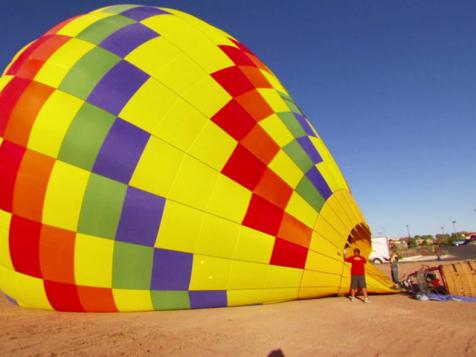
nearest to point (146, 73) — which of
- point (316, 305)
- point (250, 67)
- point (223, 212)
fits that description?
point (250, 67)

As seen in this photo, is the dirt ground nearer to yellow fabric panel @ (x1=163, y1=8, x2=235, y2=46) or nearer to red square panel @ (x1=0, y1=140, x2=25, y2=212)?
red square panel @ (x1=0, y1=140, x2=25, y2=212)

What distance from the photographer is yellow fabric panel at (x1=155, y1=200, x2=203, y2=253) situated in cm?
509

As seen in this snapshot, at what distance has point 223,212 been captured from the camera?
5234 millimetres

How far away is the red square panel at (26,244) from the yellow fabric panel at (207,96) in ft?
9.36

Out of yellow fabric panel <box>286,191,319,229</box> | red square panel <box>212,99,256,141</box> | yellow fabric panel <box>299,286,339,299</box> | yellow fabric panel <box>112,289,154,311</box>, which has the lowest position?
yellow fabric panel <box>112,289,154,311</box>

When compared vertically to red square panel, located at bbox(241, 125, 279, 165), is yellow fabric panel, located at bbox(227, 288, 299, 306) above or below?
below

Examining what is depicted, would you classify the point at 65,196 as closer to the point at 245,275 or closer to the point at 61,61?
the point at 61,61

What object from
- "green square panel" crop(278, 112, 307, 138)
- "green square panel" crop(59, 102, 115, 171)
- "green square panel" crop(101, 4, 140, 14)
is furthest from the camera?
"green square panel" crop(101, 4, 140, 14)

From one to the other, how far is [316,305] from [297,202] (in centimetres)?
159

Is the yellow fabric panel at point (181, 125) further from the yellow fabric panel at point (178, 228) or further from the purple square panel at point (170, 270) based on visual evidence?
the purple square panel at point (170, 270)

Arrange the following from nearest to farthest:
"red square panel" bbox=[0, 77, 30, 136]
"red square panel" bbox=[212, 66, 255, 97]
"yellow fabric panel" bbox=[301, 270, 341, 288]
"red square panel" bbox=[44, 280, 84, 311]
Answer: "red square panel" bbox=[44, 280, 84, 311] < "yellow fabric panel" bbox=[301, 270, 341, 288] < "red square panel" bbox=[0, 77, 30, 136] < "red square panel" bbox=[212, 66, 255, 97]

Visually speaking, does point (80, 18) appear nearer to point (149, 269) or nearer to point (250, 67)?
point (250, 67)

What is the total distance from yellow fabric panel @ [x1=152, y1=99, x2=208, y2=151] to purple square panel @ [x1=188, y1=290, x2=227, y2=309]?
2.06 metres

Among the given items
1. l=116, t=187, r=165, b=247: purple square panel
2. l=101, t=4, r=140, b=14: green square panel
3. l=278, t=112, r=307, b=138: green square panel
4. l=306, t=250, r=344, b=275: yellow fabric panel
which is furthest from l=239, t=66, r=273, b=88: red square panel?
l=306, t=250, r=344, b=275: yellow fabric panel
